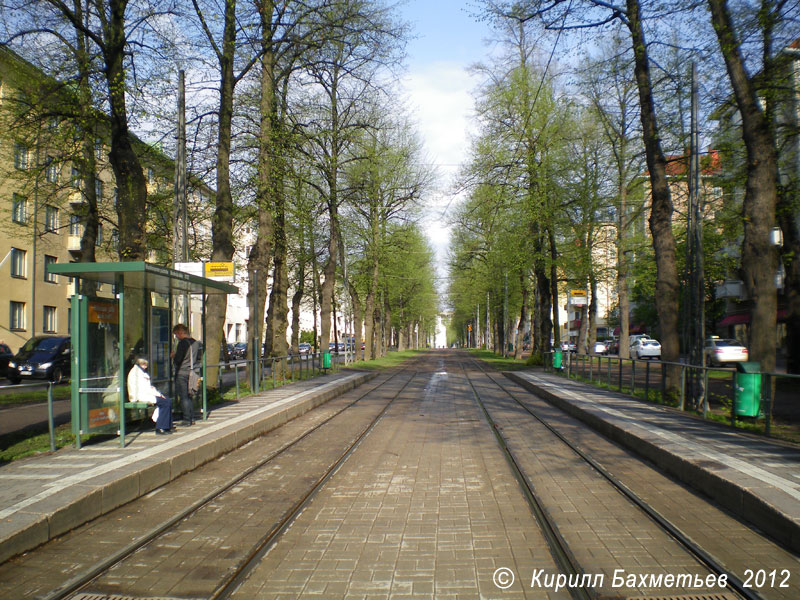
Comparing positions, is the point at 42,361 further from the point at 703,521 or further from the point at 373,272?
the point at 703,521

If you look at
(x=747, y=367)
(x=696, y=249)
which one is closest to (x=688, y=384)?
(x=696, y=249)

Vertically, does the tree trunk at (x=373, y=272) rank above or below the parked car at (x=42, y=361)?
above

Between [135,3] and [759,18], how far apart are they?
11771 mm

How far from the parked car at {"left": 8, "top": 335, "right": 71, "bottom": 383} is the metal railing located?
19.0 meters

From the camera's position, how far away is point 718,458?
7.63m

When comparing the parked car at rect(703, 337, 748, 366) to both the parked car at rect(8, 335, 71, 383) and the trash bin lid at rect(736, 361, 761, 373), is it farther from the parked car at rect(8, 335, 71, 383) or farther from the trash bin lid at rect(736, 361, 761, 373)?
the parked car at rect(8, 335, 71, 383)

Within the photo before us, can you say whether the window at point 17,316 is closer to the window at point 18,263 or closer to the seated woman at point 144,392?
the window at point 18,263

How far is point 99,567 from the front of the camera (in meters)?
4.65

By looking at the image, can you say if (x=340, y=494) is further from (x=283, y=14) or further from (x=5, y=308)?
(x=5, y=308)

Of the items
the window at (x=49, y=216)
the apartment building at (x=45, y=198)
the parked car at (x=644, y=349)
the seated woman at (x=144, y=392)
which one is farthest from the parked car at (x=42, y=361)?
the parked car at (x=644, y=349)

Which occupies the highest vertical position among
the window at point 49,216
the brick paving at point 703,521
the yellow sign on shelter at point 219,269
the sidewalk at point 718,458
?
the window at point 49,216

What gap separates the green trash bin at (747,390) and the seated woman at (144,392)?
8582mm

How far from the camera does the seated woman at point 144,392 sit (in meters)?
9.49

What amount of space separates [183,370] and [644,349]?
40003mm
